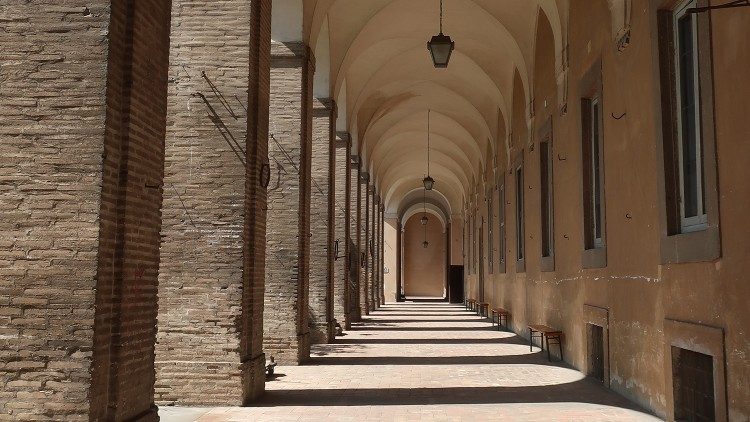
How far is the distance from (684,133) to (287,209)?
6.51m

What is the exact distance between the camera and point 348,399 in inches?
331

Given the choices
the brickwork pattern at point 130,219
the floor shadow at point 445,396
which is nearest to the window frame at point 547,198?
the floor shadow at point 445,396

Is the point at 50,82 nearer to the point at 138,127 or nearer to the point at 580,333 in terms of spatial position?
the point at 138,127

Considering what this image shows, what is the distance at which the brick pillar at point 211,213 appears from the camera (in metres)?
8.09

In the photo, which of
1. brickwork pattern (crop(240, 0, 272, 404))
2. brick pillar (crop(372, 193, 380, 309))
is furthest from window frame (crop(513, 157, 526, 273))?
brick pillar (crop(372, 193, 380, 309))

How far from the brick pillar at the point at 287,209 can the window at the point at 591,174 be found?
4.36 meters

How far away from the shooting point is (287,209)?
11.8 metres

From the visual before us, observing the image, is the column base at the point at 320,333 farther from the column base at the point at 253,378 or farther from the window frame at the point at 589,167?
the window frame at the point at 589,167

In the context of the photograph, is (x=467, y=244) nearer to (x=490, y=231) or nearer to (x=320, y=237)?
(x=490, y=231)

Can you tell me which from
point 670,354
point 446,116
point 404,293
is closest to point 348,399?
point 670,354

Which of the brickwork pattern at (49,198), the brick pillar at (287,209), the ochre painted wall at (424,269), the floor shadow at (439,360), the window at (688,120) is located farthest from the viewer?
the ochre painted wall at (424,269)

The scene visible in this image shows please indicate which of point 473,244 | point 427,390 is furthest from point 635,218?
point 473,244

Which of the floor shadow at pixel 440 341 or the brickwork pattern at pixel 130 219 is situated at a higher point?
the brickwork pattern at pixel 130 219

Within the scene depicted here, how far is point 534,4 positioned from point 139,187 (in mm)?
10570
